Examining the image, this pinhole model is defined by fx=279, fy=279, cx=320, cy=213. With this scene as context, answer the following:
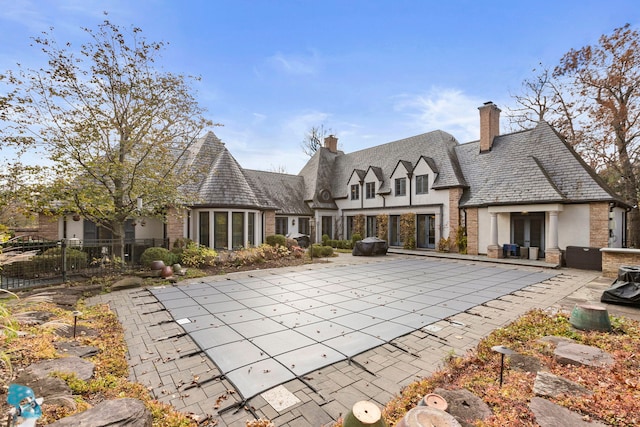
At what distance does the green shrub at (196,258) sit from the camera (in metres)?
12.1

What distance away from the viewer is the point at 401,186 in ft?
68.7

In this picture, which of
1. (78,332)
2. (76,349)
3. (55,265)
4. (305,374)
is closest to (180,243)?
(55,265)

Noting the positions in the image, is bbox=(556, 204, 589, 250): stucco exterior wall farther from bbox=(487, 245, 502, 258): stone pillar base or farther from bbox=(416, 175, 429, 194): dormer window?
bbox=(416, 175, 429, 194): dormer window

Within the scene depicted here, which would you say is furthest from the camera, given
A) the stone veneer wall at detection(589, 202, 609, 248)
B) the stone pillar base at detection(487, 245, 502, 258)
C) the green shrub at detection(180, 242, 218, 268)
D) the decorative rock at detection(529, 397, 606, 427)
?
the stone pillar base at detection(487, 245, 502, 258)

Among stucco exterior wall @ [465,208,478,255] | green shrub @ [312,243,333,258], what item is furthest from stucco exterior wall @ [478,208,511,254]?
green shrub @ [312,243,333,258]

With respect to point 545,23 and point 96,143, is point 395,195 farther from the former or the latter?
point 96,143

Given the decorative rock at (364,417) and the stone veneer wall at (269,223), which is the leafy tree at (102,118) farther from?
the decorative rock at (364,417)

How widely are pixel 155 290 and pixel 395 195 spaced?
1708 centimetres

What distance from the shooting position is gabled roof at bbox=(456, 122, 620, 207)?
44.7 ft

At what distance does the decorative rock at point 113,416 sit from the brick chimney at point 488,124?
70.1ft

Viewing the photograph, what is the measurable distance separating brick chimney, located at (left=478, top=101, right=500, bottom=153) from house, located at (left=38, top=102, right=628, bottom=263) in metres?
0.07

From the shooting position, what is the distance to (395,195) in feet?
69.6

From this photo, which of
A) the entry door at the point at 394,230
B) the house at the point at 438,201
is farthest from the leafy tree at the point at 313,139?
the entry door at the point at 394,230

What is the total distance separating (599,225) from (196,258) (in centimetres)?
1824
